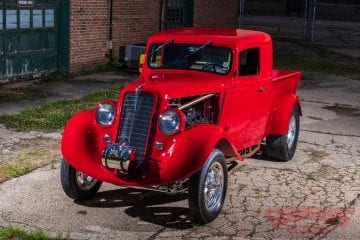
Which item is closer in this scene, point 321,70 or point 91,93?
point 91,93

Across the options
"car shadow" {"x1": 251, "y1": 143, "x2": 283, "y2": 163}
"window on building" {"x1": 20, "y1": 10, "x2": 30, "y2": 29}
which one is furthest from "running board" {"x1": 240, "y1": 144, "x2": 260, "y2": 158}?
"window on building" {"x1": 20, "y1": 10, "x2": 30, "y2": 29}

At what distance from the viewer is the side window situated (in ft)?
23.0

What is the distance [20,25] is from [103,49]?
9.83ft

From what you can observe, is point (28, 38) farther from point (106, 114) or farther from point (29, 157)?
point (106, 114)

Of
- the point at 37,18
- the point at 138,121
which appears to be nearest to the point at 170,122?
the point at 138,121

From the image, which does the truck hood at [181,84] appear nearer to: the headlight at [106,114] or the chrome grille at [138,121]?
the chrome grille at [138,121]

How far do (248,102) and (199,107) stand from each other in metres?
0.84

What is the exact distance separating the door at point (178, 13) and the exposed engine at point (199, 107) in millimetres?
12931

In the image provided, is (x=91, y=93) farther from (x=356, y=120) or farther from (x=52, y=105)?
(x=356, y=120)

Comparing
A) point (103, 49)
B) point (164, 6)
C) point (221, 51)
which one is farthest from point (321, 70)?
point (221, 51)

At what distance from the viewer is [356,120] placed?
36.2 ft

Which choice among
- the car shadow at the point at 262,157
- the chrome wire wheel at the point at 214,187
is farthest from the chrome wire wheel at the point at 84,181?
the car shadow at the point at 262,157

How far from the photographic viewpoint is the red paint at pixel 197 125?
5.61 metres

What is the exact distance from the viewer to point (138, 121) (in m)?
5.77
